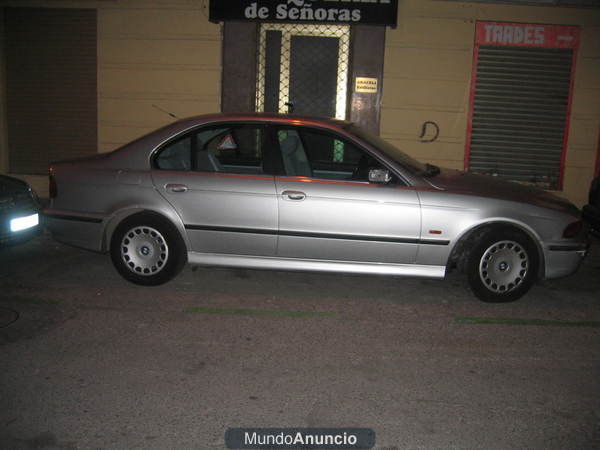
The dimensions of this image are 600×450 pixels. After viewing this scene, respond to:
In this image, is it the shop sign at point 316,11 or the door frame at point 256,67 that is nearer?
the shop sign at point 316,11

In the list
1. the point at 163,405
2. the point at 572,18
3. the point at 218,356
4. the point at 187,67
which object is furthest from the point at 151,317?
the point at 572,18

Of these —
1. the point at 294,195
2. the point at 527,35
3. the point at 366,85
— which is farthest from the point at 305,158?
the point at 527,35

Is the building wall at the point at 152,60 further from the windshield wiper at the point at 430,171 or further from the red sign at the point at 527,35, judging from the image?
the windshield wiper at the point at 430,171

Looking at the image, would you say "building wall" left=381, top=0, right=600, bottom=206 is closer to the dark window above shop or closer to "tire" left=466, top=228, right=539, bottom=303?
the dark window above shop

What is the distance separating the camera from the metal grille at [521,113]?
10.5 m

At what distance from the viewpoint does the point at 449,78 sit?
1060cm

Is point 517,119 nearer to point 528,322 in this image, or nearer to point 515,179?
point 515,179

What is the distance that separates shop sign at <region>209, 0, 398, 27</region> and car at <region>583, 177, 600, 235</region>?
409 cm

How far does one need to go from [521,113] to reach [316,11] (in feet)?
12.7

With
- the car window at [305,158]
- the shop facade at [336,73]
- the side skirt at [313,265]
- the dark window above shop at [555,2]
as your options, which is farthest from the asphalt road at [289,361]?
the dark window above shop at [555,2]

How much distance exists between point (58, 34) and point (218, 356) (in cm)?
856

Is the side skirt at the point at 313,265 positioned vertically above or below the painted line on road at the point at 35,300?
above

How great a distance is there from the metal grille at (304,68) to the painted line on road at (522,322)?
6255mm

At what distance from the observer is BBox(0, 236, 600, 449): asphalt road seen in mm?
3549
